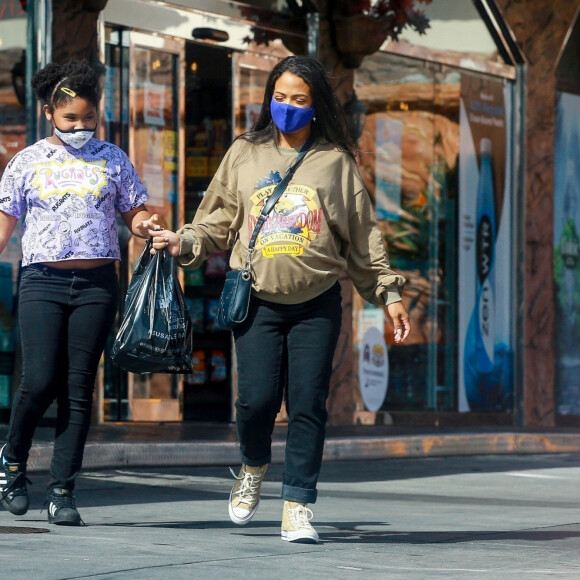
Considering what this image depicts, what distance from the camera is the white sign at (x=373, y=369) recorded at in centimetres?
1280

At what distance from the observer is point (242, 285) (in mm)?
5316

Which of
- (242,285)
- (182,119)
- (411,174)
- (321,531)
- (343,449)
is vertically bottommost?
(343,449)

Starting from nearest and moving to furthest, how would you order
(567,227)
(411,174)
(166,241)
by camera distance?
(166,241) → (411,174) → (567,227)

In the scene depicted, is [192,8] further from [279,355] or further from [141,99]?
[279,355]

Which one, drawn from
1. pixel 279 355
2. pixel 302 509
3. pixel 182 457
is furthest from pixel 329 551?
pixel 182 457

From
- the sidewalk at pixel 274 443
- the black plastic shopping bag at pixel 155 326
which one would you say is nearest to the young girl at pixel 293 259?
the black plastic shopping bag at pixel 155 326

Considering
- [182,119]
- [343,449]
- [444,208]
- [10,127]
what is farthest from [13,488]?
[444,208]

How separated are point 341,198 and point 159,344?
2.72 feet

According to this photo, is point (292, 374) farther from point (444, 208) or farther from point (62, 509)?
point (444, 208)

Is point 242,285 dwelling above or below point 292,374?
above

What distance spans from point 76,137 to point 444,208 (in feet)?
27.1

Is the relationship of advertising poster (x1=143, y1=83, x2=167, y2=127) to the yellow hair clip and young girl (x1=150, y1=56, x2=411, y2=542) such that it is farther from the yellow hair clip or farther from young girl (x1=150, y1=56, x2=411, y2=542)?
young girl (x1=150, y1=56, x2=411, y2=542)

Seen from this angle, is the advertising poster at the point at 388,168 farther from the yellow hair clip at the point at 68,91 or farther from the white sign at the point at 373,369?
the yellow hair clip at the point at 68,91

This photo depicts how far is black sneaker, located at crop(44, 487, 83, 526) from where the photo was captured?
560 cm
